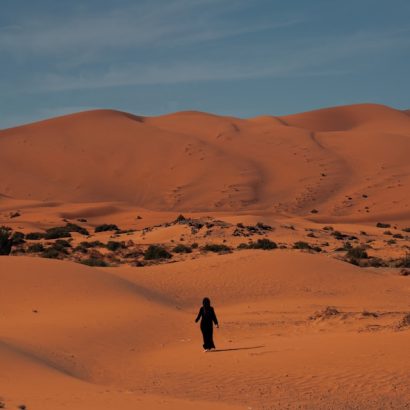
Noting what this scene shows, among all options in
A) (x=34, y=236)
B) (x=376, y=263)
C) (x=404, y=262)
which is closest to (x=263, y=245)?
(x=376, y=263)

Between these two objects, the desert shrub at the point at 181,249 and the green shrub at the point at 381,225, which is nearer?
the desert shrub at the point at 181,249

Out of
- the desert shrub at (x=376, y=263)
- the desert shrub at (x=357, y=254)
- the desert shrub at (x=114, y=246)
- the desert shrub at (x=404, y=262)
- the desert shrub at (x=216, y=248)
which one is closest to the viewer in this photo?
the desert shrub at (x=404, y=262)

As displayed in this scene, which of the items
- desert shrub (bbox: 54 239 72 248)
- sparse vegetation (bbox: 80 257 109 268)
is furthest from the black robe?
desert shrub (bbox: 54 239 72 248)

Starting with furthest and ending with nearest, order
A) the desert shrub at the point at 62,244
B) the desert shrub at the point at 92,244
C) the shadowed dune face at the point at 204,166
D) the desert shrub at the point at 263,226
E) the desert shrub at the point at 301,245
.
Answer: the shadowed dune face at the point at 204,166
the desert shrub at the point at 263,226
the desert shrub at the point at 92,244
the desert shrub at the point at 62,244
the desert shrub at the point at 301,245

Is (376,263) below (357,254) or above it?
below

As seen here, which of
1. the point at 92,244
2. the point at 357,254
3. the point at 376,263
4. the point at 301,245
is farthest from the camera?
the point at 92,244

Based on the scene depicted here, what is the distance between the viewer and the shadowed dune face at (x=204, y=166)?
6769 cm

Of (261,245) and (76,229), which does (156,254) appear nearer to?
(261,245)

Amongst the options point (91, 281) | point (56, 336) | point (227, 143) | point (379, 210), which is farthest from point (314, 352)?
point (227, 143)

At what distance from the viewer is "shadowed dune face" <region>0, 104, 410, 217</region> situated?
67.7 m

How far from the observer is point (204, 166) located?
250ft

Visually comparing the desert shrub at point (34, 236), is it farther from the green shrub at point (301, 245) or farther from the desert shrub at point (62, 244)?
the green shrub at point (301, 245)

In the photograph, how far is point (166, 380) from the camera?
11648 millimetres

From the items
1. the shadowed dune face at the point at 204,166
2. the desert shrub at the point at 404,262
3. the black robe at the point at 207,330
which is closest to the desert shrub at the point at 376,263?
the desert shrub at the point at 404,262
